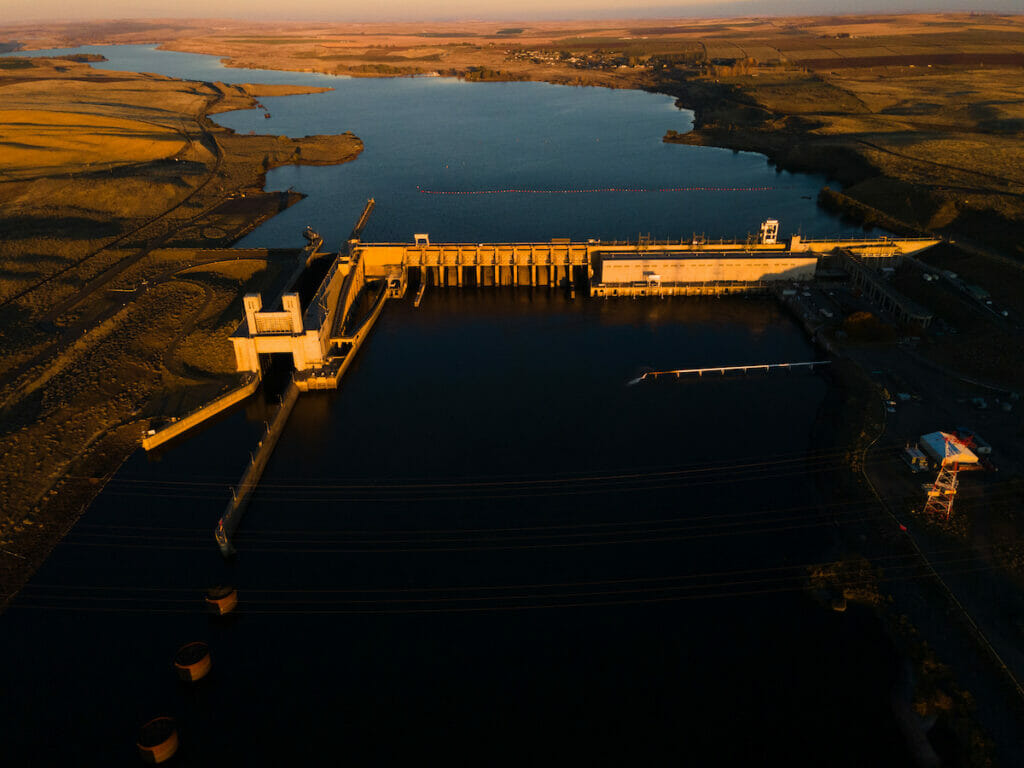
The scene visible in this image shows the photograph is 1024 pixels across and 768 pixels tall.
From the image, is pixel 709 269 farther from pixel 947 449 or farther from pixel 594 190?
pixel 594 190

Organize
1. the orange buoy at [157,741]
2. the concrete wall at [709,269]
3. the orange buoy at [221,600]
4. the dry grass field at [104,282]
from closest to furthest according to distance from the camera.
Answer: the orange buoy at [157,741] < the orange buoy at [221,600] < the dry grass field at [104,282] < the concrete wall at [709,269]

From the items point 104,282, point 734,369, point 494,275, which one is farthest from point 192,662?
point 104,282

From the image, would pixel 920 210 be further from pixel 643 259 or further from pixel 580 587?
pixel 580 587

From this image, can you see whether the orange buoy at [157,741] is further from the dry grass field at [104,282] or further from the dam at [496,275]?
the dam at [496,275]

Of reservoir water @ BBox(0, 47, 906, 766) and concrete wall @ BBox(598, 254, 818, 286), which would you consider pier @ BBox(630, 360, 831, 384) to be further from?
concrete wall @ BBox(598, 254, 818, 286)

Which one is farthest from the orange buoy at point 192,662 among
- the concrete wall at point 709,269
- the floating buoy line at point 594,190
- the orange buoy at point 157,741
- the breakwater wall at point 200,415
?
the floating buoy line at point 594,190

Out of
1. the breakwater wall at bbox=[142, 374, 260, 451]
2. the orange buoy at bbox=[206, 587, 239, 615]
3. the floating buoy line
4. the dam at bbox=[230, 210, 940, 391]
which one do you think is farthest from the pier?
the floating buoy line
